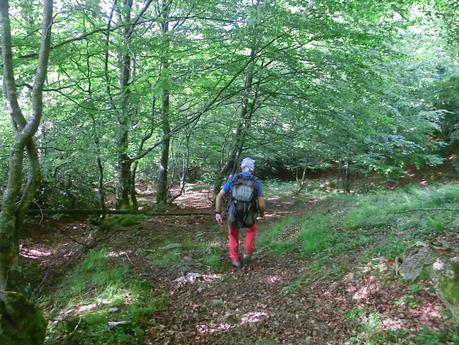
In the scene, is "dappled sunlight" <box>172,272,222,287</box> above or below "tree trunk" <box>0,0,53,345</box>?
below

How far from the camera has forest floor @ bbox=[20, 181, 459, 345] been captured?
13.9ft

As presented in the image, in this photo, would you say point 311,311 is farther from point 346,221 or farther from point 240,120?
point 240,120

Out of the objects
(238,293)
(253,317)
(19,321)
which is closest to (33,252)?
(238,293)

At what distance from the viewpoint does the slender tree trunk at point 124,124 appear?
7995 millimetres

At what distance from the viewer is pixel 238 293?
5742mm

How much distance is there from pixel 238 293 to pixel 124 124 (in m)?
4.64

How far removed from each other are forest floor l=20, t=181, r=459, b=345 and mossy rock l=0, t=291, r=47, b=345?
1.71 feet

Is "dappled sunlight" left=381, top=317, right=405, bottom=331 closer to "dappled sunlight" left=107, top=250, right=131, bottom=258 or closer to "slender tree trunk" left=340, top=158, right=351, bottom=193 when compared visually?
"dappled sunlight" left=107, top=250, right=131, bottom=258

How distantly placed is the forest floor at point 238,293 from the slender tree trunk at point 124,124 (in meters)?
2.36

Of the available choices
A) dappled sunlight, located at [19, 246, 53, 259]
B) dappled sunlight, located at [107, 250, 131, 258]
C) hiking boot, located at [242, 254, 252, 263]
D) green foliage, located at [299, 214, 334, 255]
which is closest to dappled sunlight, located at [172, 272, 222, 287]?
hiking boot, located at [242, 254, 252, 263]

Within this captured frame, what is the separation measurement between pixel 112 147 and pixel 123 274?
358 cm

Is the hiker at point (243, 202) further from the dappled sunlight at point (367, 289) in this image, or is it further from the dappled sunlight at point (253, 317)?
the dappled sunlight at point (367, 289)

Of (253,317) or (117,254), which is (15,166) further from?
(117,254)

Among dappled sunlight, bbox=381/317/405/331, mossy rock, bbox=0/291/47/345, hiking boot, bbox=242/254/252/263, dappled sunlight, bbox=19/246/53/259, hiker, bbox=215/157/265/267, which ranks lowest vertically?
dappled sunlight, bbox=19/246/53/259
